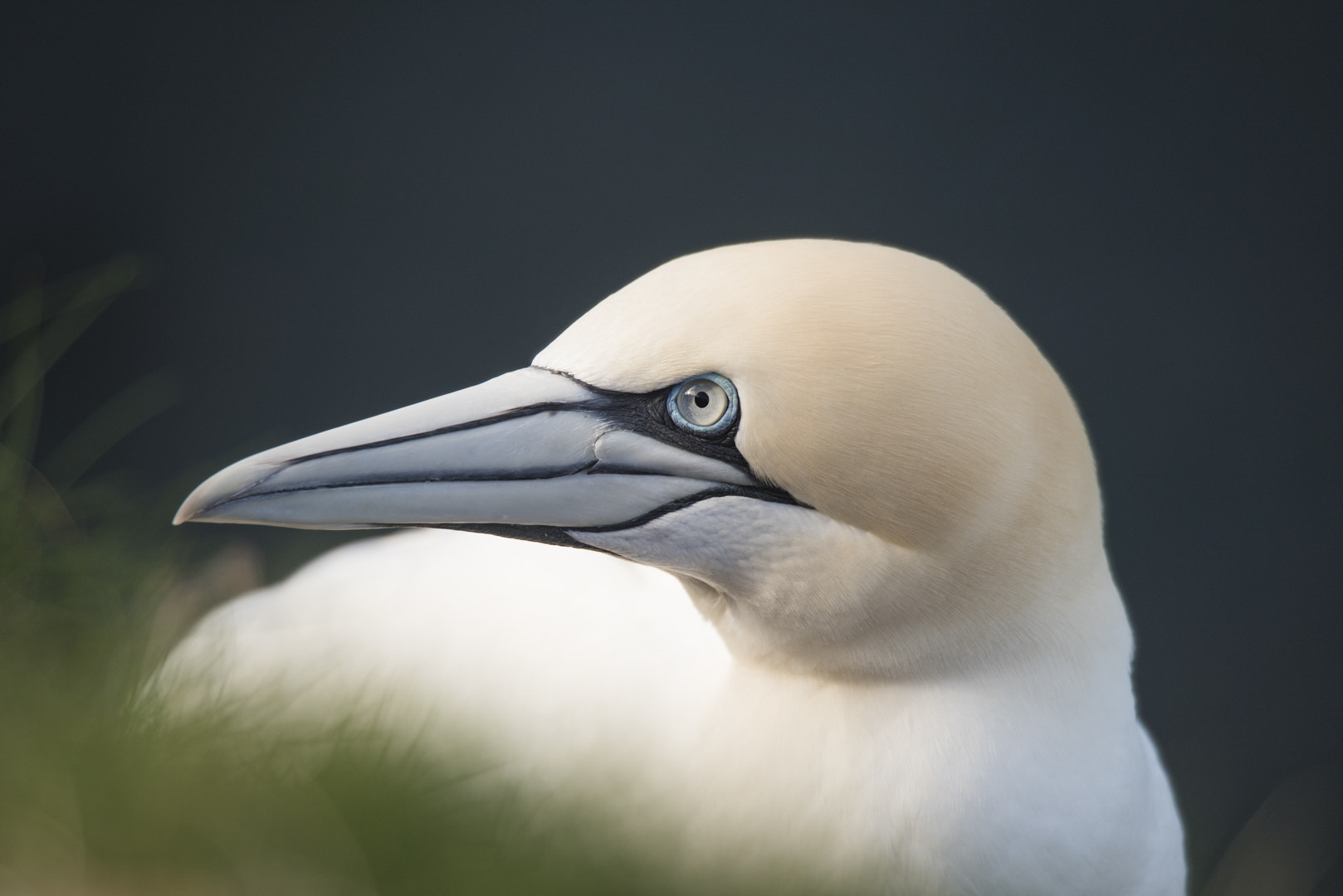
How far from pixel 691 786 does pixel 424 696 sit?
713 mm

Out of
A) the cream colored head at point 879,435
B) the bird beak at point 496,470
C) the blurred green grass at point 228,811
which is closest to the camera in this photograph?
the blurred green grass at point 228,811

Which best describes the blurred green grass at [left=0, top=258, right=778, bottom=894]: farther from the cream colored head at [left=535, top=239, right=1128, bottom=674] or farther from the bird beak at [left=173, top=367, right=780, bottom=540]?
the cream colored head at [left=535, top=239, right=1128, bottom=674]

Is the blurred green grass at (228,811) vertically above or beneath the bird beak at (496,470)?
beneath

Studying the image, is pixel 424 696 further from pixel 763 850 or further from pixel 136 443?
pixel 136 443

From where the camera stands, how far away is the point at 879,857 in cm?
201

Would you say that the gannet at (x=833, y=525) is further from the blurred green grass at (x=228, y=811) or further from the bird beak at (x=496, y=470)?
the blurred green grass at (x=228, y=811)

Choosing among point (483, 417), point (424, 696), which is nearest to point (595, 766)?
point (424, 696)

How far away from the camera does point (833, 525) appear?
194cm

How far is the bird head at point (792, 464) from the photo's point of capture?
1859 mm

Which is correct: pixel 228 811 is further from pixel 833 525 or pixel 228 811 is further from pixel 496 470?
pixel 833 525

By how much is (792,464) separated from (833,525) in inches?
5.1

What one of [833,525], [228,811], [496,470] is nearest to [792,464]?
[833,525]

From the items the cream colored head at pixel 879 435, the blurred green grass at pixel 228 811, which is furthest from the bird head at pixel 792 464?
the blurred green grass at pixel 228 811

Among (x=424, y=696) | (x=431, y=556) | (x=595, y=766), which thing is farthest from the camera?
(x=431, y=556)
